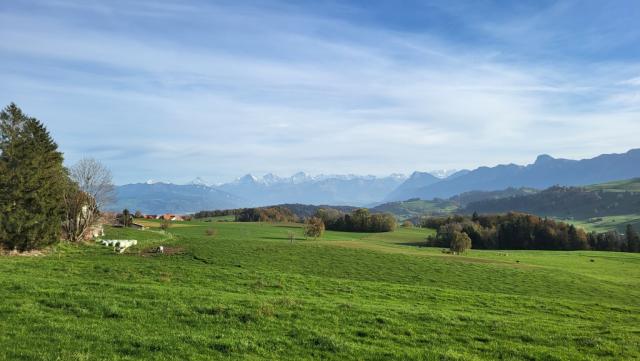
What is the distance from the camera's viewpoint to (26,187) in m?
48.7

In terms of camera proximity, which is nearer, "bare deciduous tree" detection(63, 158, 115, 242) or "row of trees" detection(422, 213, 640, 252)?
"bare deciduous tree" detection(63, 158, 115, 242)

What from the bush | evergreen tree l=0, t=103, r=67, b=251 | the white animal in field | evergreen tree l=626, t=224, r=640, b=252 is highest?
evergreen tree l=0, t=103, r=67, b=251

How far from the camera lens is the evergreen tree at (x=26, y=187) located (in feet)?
148

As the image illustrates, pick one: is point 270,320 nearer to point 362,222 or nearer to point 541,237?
point 541,237

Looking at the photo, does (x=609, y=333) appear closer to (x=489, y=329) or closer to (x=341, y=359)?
(x=489, y=329)

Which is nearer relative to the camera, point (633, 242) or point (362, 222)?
point (633, 242)

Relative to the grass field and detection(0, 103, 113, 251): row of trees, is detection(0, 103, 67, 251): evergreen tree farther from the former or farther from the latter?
the grass field

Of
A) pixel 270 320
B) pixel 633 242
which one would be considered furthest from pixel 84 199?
pixel 633 242

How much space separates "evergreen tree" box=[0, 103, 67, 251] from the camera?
45219 mm

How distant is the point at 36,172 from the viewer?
1962 inches

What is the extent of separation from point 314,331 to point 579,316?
63.4ft

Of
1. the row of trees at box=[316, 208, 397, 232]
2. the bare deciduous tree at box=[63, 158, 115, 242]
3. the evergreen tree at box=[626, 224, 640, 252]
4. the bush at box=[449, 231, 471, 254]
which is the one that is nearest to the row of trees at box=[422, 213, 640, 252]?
the evergreen tree at box=[626, 224, 640, 252]

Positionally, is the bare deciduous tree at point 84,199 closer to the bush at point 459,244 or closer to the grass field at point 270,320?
the grass field at point 270,320

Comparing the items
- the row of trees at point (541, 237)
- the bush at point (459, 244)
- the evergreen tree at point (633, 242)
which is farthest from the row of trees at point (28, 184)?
the evergreen tree at point (633, 242)
